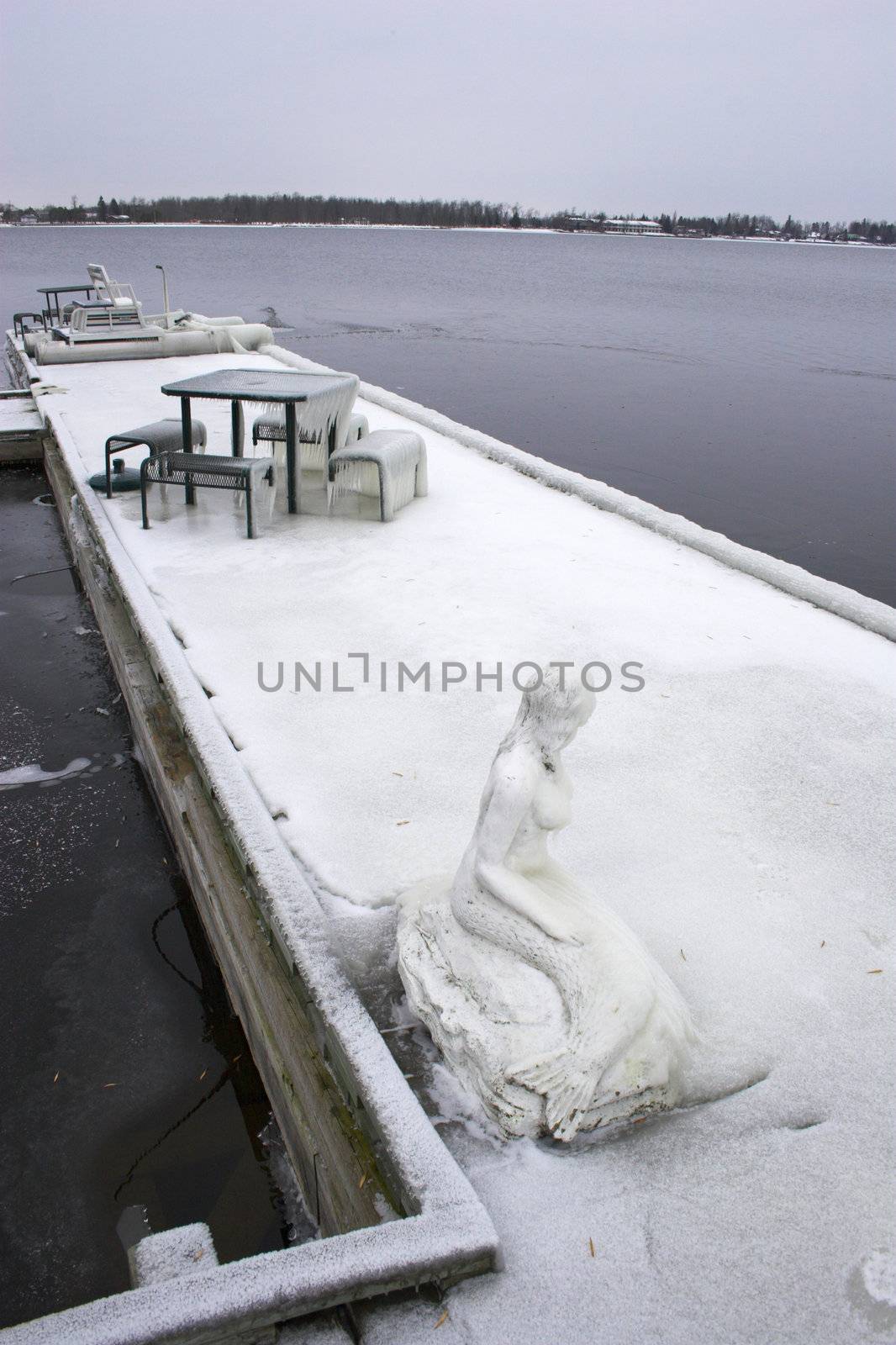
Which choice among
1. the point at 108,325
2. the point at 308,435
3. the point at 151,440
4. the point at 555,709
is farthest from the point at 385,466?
the point at 108,325

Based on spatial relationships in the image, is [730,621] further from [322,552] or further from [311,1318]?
[311,1318]

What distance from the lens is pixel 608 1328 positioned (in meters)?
2.29

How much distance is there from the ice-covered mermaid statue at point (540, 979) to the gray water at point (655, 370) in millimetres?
10610

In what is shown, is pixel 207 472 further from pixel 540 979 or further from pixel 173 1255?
pixel 173 1255

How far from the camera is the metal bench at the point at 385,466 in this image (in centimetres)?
809

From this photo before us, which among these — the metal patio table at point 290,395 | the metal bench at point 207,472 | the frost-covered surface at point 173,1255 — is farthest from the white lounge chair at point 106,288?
the frost-covered surface at point 173,1255

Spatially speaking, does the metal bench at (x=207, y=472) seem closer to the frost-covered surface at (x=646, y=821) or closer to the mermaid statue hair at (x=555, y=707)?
the frost-covered surface at (x=646, y=821)

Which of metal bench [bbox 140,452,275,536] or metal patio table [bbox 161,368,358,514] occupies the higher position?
metal patio table [bbox 161,368,358,514]

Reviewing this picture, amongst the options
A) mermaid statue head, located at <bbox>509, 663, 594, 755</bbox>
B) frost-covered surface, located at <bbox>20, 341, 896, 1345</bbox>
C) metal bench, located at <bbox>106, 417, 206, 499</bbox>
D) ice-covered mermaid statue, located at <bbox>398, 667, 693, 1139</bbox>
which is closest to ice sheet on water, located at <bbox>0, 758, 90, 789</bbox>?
frost-covered surface, located at <bbox>20, 341, 896, 1345</bbox>

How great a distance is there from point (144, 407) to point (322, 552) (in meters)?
6.36

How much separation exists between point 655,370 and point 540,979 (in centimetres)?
2638

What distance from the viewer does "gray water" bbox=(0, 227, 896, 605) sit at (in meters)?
15.7

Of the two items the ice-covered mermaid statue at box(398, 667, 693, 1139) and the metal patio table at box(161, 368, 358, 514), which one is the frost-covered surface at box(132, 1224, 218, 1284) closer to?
the ice-covered mermaid statue at box(398, 667, 693, 1139)

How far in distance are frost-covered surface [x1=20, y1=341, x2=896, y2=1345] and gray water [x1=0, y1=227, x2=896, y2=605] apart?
7.19m
